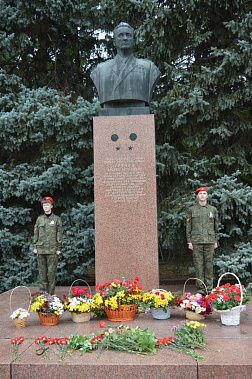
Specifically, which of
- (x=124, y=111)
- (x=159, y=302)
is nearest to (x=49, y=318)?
(x=159, y=302)

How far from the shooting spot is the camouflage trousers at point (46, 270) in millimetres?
5824

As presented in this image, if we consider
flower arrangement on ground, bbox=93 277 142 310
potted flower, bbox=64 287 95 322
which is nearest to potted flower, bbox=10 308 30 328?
potted flower, bbox=64 287 95 322

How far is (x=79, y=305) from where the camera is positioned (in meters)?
4.36

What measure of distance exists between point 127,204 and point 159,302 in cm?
161

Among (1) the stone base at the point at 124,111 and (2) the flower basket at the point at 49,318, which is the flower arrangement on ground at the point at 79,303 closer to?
(2) the flower basket at the point at 49,318

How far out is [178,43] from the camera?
8.16 meters

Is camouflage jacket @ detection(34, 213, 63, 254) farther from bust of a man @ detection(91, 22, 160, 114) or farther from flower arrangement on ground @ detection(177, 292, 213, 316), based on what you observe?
flower arrangement on ground @ detection(177, 292, 213, 316)

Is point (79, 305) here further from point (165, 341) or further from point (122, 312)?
point (165, 341)

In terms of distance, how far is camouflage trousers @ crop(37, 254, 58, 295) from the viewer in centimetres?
582

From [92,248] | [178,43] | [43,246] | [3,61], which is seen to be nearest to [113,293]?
[43,246]

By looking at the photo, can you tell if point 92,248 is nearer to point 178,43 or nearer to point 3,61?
point 178,43

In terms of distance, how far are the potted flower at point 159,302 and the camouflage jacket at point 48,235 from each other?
181 cm

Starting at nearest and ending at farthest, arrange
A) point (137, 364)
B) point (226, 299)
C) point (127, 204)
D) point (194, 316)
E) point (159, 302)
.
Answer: point (137, 364), point (226, 299), point (159, 302), point (194, 316), point (127, 204)

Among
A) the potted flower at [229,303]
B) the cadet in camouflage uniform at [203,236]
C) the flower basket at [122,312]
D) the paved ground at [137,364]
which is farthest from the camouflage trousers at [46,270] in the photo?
the potted flower at [229,303]
